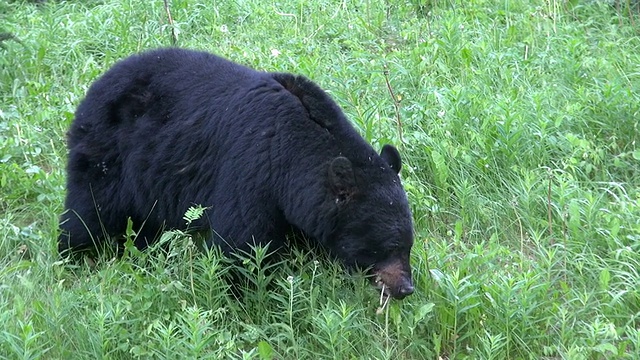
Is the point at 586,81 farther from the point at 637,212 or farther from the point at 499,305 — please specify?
the point at 499,305

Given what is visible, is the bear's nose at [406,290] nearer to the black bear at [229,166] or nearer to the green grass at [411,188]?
the black bear at [229,166]

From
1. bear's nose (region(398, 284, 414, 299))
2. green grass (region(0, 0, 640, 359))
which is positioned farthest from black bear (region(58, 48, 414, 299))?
green grass (region(0, 0, 640, 359))

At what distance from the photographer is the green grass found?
482 cm

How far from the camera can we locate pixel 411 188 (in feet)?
19.2

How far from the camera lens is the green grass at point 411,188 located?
15.8ft

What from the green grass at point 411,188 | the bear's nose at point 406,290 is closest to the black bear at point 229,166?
the bear's nose at point 406,290

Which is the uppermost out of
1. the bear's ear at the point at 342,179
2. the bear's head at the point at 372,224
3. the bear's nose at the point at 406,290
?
the bear's ear at the point at 342,179

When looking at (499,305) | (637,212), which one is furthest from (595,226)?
(499,305)

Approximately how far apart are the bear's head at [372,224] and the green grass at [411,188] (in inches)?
7.5

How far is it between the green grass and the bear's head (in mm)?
190

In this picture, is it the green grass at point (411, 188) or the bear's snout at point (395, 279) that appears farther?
the bear's snout at point (395, 279)

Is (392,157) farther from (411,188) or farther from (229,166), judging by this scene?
(229,166)

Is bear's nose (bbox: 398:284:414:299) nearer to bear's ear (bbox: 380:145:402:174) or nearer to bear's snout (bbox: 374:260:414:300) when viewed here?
bear's snout (bbox: 374:260:414:300)

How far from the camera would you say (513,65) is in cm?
757
